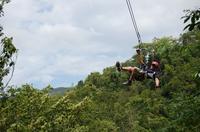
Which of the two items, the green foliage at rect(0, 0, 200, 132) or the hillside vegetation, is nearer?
the green foliage at rect(0, 0, 200, 132)

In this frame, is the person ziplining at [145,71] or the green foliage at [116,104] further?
the green foliage at [116,104]

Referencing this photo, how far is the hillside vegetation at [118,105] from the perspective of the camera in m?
18.8

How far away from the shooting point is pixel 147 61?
16.6 metres

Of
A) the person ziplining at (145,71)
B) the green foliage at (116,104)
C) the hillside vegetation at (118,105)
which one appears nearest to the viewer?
the person ziplining at (145,71)

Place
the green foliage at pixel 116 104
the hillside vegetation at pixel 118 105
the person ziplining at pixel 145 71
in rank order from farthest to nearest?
the hillside vegetation at pixel 118 105
the green foliage at pixel 116 104
the person ziplining at pixel 145 71

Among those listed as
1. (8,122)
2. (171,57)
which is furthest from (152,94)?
(8,122)

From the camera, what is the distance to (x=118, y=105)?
210 ft

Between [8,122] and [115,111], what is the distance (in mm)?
43428

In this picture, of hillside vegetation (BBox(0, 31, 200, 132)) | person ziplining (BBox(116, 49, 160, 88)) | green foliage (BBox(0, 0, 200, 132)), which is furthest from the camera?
hillside vegetation (BBox(0, 31, 200, 132))

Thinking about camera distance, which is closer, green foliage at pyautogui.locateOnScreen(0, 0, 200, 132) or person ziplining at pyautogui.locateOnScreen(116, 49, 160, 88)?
person ziplining at pyautogui.locateOnScreen(116, 49, 160, 88)

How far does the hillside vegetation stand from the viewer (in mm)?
18828

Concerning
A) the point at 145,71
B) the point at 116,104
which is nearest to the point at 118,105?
the point at 116,104

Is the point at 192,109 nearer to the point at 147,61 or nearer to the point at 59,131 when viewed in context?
the point at 147,61

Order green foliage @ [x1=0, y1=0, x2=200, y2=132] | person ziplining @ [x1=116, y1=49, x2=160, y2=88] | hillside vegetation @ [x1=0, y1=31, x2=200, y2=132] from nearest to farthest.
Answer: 1. person ziplining @ [x1=116, y1=49, x2=160, y2=88]
2. green foliage @ [x1=0, y1=0, x2=200, y2=132]
3. hillside vegetation @ [x1=0, y1=31, x2=200, y2=132]
